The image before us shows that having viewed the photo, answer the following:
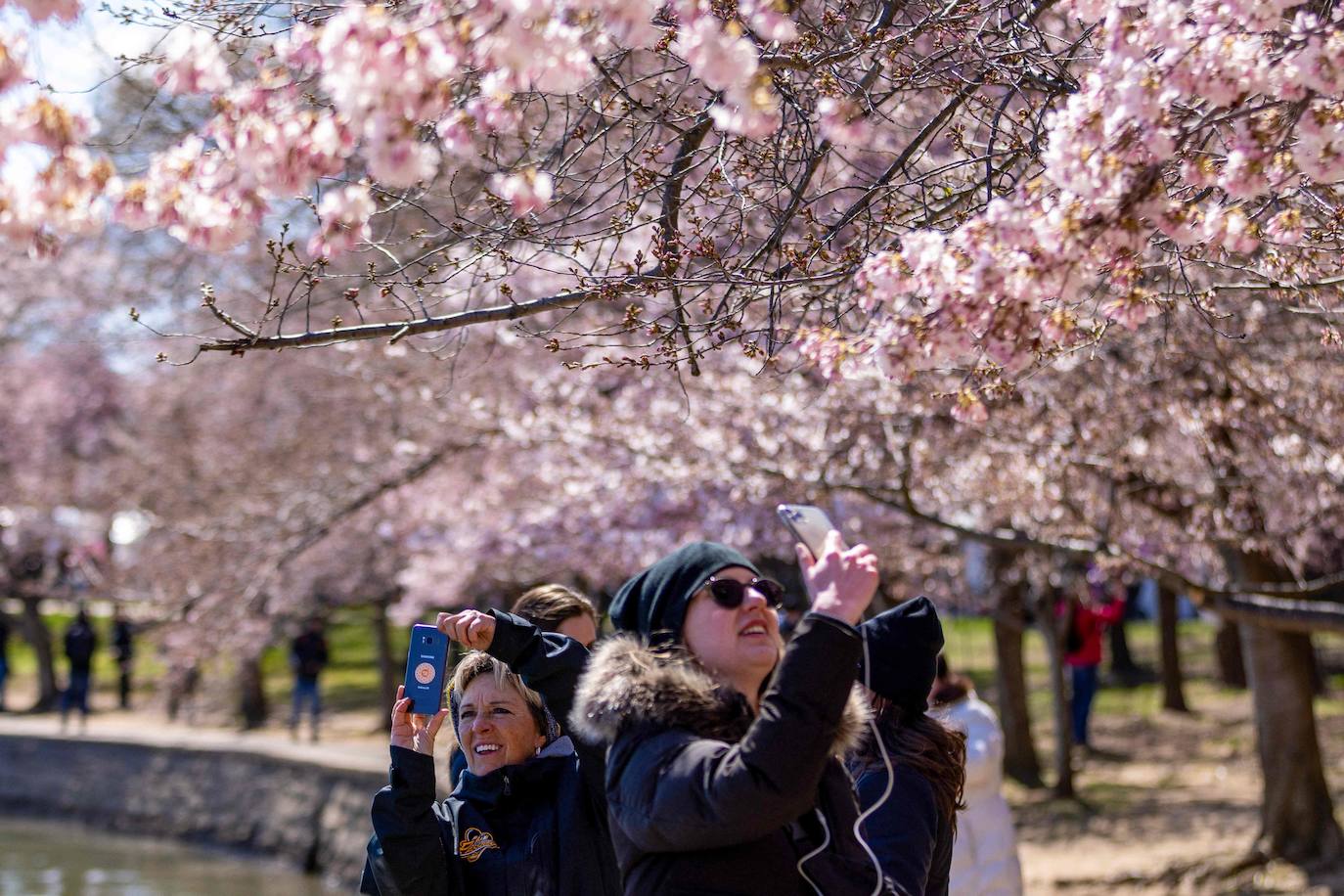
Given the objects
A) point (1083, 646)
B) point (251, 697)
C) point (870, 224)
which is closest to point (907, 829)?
point (870, 224)

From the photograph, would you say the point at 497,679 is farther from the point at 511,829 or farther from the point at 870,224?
the point at 870,224

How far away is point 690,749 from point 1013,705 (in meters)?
12.5

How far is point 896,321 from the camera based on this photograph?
3.58 metres

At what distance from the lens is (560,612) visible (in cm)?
441

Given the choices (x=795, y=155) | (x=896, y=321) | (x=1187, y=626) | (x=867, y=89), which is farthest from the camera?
(x=1187, y=626)

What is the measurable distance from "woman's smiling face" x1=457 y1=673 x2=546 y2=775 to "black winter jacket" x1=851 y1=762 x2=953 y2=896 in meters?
0.89

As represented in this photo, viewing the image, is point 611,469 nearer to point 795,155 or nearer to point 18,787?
point 795,155

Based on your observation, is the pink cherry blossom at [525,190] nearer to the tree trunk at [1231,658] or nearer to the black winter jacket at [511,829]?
the black winter jacket at [511,829]

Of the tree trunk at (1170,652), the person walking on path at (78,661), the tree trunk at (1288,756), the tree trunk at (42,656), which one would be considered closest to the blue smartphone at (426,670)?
the tree trunk at (1288,756)

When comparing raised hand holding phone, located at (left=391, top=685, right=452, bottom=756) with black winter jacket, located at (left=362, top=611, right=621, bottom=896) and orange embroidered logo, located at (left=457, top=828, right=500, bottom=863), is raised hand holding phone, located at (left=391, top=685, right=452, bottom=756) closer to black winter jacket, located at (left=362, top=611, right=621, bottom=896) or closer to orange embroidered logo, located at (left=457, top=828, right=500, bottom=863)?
black winter jacket, located at (left=362, top=611, right=621, bottom=896)

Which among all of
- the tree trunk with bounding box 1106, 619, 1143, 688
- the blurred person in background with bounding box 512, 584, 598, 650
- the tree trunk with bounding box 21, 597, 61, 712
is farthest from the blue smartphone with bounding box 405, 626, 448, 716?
the tree trunk with bounding box 21, 597, 61, 712

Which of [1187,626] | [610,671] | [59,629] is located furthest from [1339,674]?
[59,629]

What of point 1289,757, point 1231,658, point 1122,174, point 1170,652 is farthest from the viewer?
point 1231,658

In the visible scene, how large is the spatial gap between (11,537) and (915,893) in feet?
81.0
